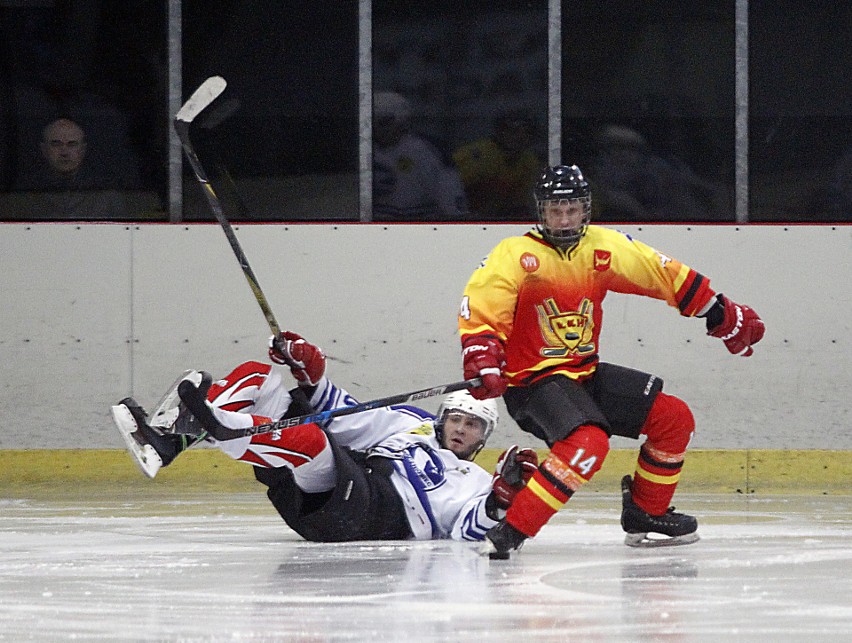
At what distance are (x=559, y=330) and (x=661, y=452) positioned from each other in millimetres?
464

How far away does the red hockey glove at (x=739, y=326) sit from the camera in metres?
4.82

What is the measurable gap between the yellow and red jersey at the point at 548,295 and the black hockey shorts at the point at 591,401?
40 millimetres

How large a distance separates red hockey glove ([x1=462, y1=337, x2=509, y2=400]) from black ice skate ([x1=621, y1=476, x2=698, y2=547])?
1.99 feet

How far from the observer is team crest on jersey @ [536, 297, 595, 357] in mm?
4664

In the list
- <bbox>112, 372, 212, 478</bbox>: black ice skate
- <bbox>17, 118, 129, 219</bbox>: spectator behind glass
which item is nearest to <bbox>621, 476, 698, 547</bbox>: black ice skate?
<bbox>112, 372, 212, 478</bbox>: black ice skate

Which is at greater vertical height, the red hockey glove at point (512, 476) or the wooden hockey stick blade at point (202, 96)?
the wooden hockey stick blade at point (202, 96)

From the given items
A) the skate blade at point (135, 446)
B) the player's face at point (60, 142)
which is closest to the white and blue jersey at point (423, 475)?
the skate blade at point (135, 446)

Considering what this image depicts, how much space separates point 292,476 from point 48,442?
7.90ft

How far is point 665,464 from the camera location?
4.77 metres

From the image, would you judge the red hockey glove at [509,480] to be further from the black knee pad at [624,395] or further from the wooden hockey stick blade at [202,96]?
the wooden hockey stick blade at [202,96]

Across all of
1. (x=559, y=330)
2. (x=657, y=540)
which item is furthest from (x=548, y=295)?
(x=657, y=540)

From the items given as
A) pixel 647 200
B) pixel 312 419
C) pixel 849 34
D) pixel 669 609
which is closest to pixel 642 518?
pixel 312 419

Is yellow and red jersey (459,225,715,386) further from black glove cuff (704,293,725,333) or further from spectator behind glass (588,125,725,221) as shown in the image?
spectator behind glass (588,125,725,221)

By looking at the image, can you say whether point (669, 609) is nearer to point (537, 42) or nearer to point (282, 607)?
point (282, 607)
